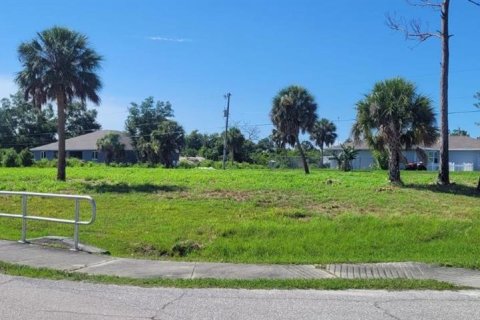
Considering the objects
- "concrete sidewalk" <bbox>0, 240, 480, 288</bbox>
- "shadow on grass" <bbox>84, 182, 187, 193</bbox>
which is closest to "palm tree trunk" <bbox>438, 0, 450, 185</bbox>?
"shadow on grass" <bbox>84, 182, 187, 193</bbox>

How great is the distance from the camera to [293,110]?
4759 cm

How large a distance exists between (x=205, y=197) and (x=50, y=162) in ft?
167

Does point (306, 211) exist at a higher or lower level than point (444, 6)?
lower

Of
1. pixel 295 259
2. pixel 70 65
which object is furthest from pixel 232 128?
pixel 295 259

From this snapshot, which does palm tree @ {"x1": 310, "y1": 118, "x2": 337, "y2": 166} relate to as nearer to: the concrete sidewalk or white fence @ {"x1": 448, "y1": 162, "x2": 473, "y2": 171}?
white fence @ {"x1": 448, "y1": 162, "x2": 473, "y2": 171}

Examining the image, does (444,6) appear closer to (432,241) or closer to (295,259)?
(432,241)

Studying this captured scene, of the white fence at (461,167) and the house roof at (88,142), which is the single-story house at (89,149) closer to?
the house roof at (88,142)

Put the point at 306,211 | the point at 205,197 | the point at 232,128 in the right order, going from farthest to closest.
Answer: the point at 232,128 → the point at 205,197 → the point at 306,211

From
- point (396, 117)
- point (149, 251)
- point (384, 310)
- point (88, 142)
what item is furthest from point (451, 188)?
point (88, 142)

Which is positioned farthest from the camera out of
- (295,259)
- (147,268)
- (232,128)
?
(232,128)

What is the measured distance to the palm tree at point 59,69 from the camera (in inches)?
1286

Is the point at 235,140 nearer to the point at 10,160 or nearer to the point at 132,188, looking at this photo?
the point at 10,160

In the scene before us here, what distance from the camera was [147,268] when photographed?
935 centimetres

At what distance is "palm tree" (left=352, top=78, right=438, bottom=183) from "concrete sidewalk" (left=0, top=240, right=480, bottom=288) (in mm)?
16113
